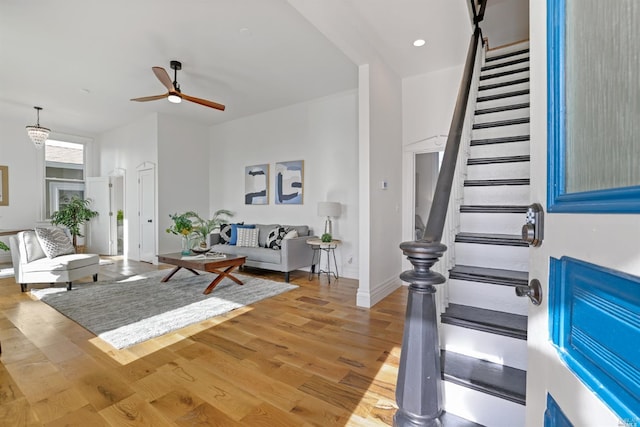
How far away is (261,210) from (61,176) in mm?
5347

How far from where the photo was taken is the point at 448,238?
1.75 metres

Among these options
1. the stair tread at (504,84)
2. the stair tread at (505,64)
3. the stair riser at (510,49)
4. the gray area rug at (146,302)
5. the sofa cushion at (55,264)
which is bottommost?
the gray area rug at (146,302)

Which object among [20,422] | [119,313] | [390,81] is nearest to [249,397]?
[20,422]

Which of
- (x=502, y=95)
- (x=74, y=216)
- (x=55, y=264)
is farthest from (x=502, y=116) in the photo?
(x=74, y=216)

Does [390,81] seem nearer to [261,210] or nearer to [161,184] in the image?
[261,210]

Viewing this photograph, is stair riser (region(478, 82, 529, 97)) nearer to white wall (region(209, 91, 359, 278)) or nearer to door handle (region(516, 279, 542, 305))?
white wall (region(209, 91, 359, 278))

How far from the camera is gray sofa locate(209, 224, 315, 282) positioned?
15.4 feet

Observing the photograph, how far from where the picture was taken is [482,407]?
133 centimetres

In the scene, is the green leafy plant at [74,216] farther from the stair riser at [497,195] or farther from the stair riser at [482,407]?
the stair riser at [482,407]

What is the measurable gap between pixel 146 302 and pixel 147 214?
134 inches

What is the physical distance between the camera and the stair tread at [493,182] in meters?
2.18

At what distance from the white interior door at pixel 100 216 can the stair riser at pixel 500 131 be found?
26.2ft

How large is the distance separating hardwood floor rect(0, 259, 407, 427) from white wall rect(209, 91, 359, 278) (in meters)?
2.16

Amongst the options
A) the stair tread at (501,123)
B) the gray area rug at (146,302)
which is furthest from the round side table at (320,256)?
the stair tread at (501,123)
